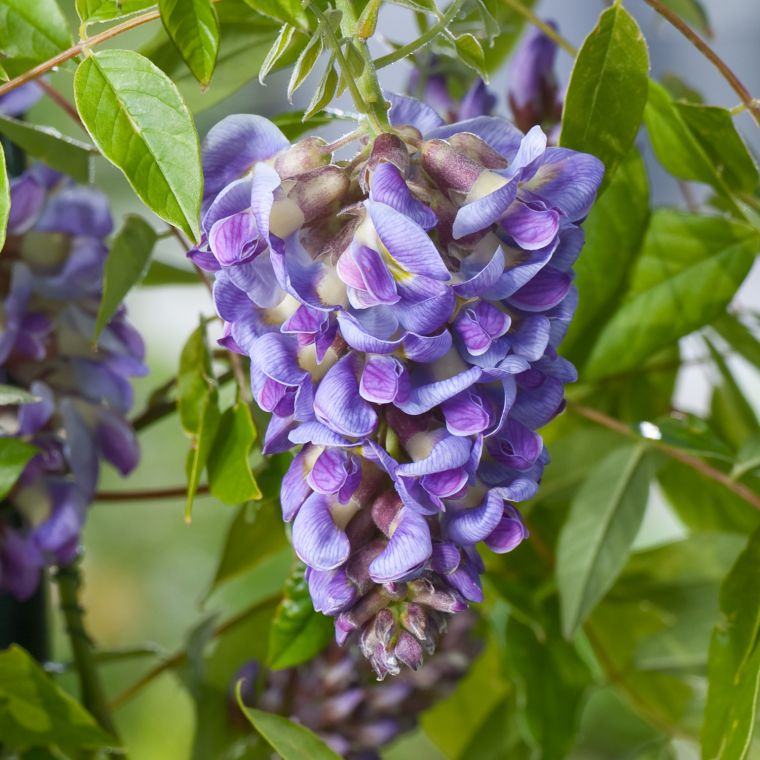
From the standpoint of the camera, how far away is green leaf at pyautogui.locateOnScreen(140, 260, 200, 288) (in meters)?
0.43

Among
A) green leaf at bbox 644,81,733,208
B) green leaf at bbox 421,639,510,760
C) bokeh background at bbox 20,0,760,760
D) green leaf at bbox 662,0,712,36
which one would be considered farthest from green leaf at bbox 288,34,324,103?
bokeh background at bbox 20,0,760,760

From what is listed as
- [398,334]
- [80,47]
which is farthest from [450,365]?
[80,47]

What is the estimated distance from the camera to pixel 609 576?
352 mm

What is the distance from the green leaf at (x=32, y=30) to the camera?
0.27 metres

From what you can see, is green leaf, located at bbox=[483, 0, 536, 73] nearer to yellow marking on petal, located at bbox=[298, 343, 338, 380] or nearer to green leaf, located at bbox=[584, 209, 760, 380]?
green leaf, located at bbox=[584, 209, 760, 380]

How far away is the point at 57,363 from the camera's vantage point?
352mm

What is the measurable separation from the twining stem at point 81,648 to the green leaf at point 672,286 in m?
0.19

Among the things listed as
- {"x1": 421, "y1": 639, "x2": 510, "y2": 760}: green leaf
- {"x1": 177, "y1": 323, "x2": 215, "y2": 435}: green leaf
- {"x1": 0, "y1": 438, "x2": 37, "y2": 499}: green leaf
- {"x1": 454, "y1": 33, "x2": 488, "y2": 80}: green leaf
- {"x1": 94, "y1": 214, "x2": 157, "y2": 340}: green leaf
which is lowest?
{"x1": 421, "y1": 639, "x2": 510, "y2": 760}: green leaf

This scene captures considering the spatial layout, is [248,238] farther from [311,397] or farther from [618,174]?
[618,174]

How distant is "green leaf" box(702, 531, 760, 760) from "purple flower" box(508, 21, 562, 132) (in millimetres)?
191

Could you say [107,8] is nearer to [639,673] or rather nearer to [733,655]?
[733,655]

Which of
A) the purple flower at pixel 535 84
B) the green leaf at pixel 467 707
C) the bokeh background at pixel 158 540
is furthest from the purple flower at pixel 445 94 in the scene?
the bokeh background at pixel 158 540

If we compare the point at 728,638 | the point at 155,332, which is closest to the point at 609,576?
the point at 728,638

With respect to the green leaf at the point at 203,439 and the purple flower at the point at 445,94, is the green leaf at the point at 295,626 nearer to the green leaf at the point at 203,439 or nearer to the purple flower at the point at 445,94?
the green leaf at the point at 203,439
